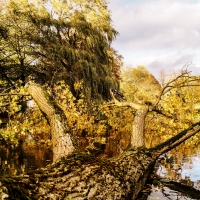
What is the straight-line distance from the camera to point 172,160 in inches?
420

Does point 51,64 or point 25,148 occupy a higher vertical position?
point 51,64

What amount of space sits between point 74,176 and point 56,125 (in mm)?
1952

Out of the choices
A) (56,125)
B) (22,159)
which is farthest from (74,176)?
(22,159)

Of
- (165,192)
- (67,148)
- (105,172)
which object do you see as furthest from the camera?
(165,192)

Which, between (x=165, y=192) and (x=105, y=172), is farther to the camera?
(x=165, y=192)

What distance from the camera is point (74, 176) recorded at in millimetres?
4242

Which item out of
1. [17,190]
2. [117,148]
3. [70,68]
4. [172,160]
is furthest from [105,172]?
[70,68]

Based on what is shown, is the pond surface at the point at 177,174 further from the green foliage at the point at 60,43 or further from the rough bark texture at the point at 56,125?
the green foliage at the point at 60,43

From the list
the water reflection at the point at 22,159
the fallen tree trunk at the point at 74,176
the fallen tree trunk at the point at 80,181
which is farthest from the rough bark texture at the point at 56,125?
the water reflection at the point at 22,159

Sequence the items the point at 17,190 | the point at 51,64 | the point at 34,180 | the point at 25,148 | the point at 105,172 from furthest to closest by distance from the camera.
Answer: the point at 51,64, the point at 25,148, the point at 105,172, the point at 34,180, the point at 17,190

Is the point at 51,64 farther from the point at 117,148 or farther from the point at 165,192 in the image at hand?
the point at 165,192

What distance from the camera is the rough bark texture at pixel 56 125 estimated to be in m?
5.54

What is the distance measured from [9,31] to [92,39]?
5.90 m

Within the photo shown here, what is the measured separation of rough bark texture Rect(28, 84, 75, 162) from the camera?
554 centimetres
